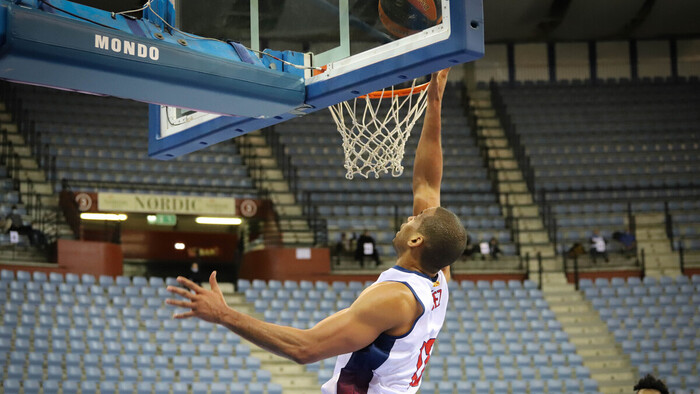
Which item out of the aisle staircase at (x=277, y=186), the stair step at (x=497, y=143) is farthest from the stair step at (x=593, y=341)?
the stair step at (x=497, y=143)

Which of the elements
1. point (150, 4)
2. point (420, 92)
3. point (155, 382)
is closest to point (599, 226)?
point (155, 382)

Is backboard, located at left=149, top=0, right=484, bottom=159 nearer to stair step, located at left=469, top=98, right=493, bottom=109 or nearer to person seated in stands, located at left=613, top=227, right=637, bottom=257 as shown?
person seated in stands, located at left=613, top=227, right=637, bottom=257

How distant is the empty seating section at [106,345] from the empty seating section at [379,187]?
15.4 feet

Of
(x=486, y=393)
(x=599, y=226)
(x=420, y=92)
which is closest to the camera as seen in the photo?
(x=420, y=92)

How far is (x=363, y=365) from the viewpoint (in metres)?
3.10

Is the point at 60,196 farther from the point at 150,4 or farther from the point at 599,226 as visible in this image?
the point at 150,4

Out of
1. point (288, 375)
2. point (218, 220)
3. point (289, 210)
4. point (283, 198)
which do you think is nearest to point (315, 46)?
point (288, 375)

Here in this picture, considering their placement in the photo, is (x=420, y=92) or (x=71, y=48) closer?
(x=71, y=48)

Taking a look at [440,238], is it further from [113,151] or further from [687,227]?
[687,227]

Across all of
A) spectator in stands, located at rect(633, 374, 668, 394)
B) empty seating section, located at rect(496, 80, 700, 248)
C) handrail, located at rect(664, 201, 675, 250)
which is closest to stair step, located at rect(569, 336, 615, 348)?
empty seating section, located at rect(496, 80, 700, 248)

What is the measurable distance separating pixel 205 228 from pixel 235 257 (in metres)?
1.05

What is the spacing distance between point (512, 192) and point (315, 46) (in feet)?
50.7

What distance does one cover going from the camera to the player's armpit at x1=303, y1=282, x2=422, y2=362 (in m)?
2.81

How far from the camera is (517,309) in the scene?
15.5m
